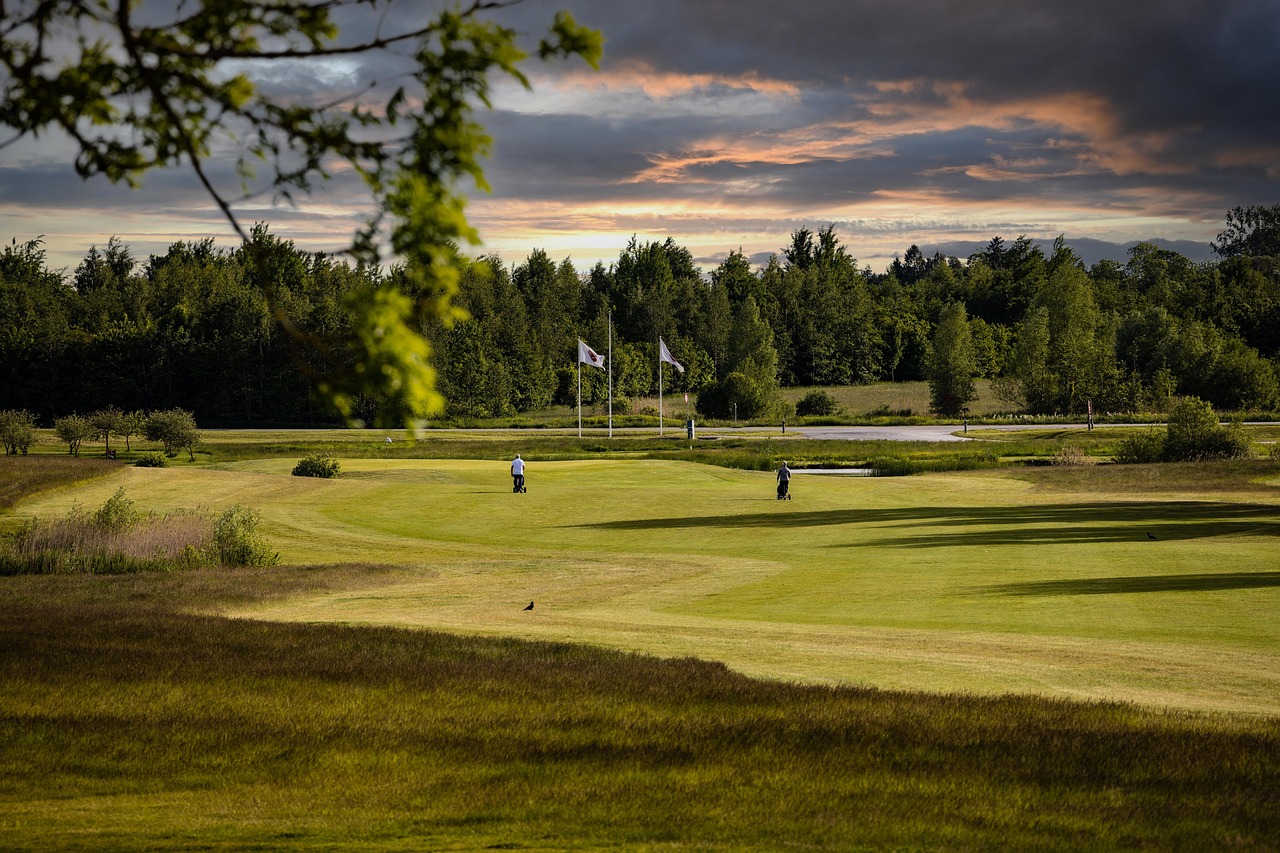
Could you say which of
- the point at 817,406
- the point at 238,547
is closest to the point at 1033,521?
the point at 238,547

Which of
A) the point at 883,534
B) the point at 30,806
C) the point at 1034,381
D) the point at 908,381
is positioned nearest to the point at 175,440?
the point at 883,534

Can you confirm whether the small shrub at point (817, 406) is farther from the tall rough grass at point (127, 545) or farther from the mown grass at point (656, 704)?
the tall rough grass at point (127, 545)

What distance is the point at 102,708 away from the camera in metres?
10.8

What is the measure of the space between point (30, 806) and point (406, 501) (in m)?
33.2

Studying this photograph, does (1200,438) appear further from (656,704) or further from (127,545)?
(656,704)

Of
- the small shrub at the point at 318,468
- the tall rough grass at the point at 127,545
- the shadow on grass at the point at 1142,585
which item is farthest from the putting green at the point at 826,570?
the tall rough grass at the point at 127,545

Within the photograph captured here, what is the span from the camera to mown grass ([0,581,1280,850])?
25.0 ft

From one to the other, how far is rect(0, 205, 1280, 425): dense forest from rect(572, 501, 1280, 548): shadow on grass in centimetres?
5195

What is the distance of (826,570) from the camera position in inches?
1017

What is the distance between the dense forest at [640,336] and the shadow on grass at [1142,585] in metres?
65.8

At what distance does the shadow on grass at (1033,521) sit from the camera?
3012 centimetres

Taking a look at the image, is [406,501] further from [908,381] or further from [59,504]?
[908,381]

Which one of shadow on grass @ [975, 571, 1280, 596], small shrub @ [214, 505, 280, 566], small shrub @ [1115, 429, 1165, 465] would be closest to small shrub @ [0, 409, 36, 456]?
small shrub @ [214, 505, 280, 566]

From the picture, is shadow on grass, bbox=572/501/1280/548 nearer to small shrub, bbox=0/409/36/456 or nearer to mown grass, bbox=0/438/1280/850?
mown grass, bbox=0/438/1280/850
